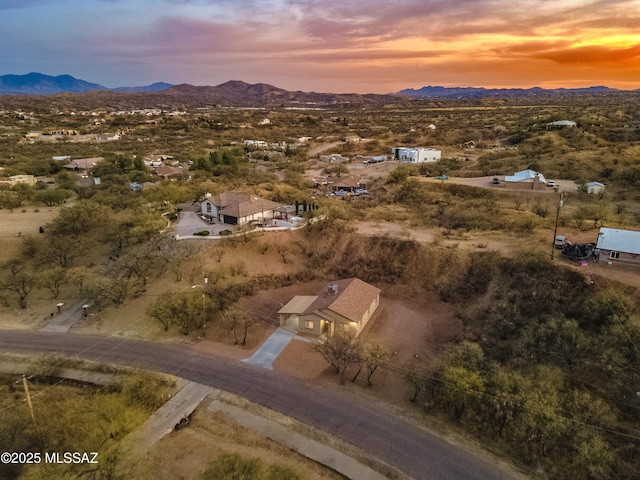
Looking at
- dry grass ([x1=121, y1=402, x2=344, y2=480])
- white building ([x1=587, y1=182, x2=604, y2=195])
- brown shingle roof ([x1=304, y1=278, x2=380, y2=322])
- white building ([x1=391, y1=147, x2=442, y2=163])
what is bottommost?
dry grass ([x1=121, y1=402, x2=344, y2=480])

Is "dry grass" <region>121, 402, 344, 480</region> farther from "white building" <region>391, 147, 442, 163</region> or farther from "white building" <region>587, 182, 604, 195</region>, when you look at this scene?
"white building" <region>391, 147, 442, 163</region>

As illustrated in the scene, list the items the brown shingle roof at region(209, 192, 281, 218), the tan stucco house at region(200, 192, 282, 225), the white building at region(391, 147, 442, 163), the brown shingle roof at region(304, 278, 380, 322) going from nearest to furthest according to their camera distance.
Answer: the brown shingle roof at region(304, 278, 380, 322), the tan stucco house at region(200, 192, 282, 225), the brown shingle roof at region(209, 192, 281, 218), the white building at region(391, 147, 442, 163)

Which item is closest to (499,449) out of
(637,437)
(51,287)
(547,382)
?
(547,382)

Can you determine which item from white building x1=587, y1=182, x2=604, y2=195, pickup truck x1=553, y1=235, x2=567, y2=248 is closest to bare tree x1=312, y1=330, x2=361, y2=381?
pickup truck x1=553, y1=235, x2=567, y2=248

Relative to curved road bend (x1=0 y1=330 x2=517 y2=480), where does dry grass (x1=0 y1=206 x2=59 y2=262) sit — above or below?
above

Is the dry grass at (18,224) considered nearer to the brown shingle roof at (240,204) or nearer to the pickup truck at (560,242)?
the brown shingle roof at (240,204)

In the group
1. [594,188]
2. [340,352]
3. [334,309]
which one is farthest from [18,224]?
[594,188]

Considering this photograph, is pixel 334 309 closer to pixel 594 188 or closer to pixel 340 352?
pixel 340 352
